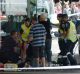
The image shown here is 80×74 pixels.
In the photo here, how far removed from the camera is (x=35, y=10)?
6.02 m

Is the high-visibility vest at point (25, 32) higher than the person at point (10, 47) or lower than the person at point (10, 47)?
higher

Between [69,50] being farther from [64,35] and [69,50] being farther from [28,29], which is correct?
[28,29]

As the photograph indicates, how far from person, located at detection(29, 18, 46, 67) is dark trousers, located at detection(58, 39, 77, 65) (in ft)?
1.23

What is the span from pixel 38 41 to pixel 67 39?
584 millimetres

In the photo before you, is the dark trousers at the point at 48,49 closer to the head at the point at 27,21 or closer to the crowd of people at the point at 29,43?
the crowd of people at the point at 29,43

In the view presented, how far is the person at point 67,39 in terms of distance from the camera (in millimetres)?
6266

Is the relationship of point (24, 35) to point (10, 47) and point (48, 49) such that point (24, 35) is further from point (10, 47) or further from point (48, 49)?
point (48, 49)

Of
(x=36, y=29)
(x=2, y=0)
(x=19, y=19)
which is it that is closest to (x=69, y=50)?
(x=36, y=29)

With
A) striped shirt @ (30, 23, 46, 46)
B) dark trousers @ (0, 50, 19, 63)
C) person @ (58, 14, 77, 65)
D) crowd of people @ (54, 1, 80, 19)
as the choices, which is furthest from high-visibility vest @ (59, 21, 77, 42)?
dark trousers @ (0, 50, 19, 63)

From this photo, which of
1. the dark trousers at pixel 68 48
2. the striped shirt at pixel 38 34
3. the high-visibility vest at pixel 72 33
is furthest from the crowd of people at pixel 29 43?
the high-visibility vest at pixel 72 33

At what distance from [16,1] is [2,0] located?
0.30 m

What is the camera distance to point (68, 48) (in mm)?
6371

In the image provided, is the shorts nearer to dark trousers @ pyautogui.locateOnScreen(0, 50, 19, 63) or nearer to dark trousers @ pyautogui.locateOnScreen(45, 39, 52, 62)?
dark trousers @ pyautogui.locateOnScreen(45, 39, 52, 62)

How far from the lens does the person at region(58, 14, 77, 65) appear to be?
627 cm
